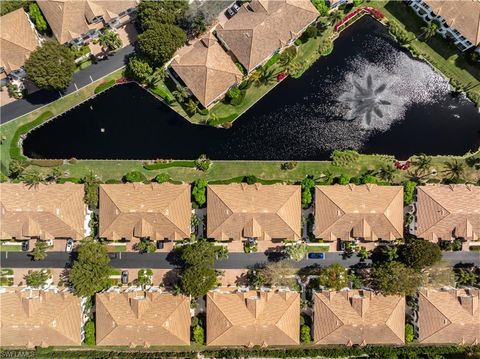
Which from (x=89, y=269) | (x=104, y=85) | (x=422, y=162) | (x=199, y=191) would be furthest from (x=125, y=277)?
(x=422, y=162)

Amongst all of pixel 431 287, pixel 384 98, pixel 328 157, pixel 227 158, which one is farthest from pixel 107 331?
pixel 384 98

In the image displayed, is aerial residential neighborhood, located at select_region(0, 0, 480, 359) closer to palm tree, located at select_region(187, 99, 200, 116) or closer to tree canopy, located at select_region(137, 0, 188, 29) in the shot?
tree canopy, located at select_region(137, 0, 188, 29)

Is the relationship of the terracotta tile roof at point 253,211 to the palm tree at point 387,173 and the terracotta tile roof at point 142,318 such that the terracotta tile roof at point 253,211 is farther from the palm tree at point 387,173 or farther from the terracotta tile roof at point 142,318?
the palm tree at point 387,173

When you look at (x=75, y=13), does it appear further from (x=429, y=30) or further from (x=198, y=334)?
(x=429, y=30)

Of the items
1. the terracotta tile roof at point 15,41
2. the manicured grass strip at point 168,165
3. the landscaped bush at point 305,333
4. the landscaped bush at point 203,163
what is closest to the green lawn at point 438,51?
the landscaped bush at point 203,163

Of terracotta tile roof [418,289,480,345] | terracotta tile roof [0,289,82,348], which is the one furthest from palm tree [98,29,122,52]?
terracotta tile roof [418,289,480,345]

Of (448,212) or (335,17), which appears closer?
(448,212)

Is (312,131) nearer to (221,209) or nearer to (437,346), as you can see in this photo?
(221,209)
